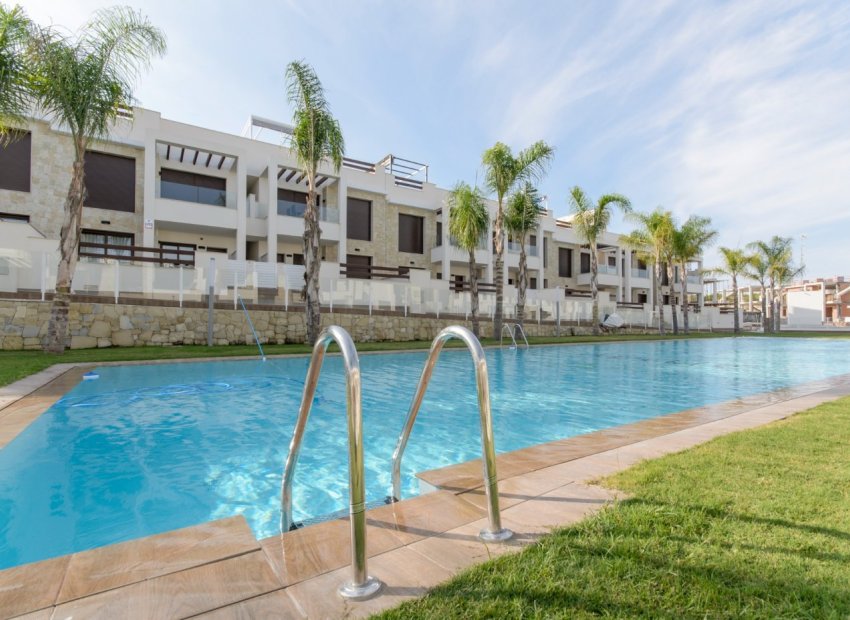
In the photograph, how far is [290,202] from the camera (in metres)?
23.2

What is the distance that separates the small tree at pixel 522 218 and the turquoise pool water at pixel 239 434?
1138 cm

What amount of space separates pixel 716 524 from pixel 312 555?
1977 millimetres

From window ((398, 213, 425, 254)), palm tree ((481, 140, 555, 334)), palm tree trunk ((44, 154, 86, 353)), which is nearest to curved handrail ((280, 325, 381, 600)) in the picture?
palm tree trunk ((44, 154, 86, 353))

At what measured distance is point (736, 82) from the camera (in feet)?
43.2

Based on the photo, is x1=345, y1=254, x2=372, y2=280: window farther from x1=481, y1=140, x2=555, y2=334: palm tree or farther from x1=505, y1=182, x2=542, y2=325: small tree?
x1=505, y1=182, x2=542, y2=325: small tree

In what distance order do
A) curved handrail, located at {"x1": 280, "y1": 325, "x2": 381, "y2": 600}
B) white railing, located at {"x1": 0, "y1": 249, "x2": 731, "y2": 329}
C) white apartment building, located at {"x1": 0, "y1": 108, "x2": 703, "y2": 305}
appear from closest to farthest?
1. curved handrail, located at {"x1": 280, "y1": 325, "x2": 381, "y2": 600}
2. white railing, located at {"x1": 0, "y1": 249, "x2": 731, "y2": 329}
3. white apartment building, located at {"x1": 0, "y1": 108, "x2": 703, "y2": 305}

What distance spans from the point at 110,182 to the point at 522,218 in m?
19.1

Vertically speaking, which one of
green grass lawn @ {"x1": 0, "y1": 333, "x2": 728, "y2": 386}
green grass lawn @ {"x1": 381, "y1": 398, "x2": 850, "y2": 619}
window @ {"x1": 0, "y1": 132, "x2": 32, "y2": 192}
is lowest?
green grass lawn @ {"x1": 381, "y1": 398, "x2": 850, "y2": 619}

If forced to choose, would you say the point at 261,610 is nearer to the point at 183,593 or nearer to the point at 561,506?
the point at 183,593

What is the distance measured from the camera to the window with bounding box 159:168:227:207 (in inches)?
784

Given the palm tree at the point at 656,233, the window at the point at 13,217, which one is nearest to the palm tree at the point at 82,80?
the window at the point at 13,217

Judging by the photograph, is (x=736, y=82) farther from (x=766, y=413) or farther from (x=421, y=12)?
(x=766, y=413)

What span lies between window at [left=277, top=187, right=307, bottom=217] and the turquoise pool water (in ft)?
43.2

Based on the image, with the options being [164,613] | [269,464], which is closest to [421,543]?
[164,613]
